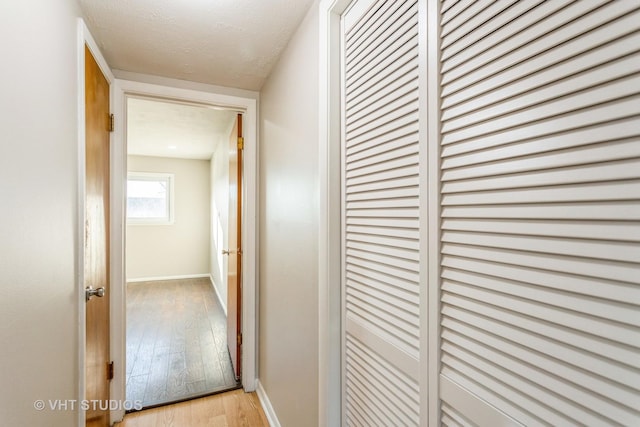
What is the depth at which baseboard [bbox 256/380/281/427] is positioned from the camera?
187 cm

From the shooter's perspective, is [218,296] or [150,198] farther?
[150,198]

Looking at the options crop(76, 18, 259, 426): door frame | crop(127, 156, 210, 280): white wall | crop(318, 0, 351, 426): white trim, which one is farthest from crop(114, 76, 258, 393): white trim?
crop(127, 156, 210, 280): white wall

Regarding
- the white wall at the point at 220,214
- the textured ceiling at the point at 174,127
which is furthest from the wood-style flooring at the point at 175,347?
the textured ceiling at the point at 174,127

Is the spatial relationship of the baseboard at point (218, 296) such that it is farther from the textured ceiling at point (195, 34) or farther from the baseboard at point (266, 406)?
the textured ceiling at point (195, 34)

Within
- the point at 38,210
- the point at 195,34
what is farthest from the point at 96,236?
the point at 195,34

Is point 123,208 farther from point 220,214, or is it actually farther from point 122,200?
point 220,214

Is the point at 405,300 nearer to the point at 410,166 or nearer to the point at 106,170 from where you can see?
the point at 410,166

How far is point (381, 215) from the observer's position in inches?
36.8

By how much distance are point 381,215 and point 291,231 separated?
800mm

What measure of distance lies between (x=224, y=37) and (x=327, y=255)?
1.30 metres

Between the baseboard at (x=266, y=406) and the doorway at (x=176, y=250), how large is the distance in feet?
0.91

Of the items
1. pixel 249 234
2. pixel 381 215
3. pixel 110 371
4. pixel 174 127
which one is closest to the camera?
pixel 381 215

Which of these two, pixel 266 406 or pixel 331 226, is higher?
pixel 331 226

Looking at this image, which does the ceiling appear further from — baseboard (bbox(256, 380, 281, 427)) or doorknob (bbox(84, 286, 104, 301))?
baseboard (bbox(256, 380, 281, 427))
